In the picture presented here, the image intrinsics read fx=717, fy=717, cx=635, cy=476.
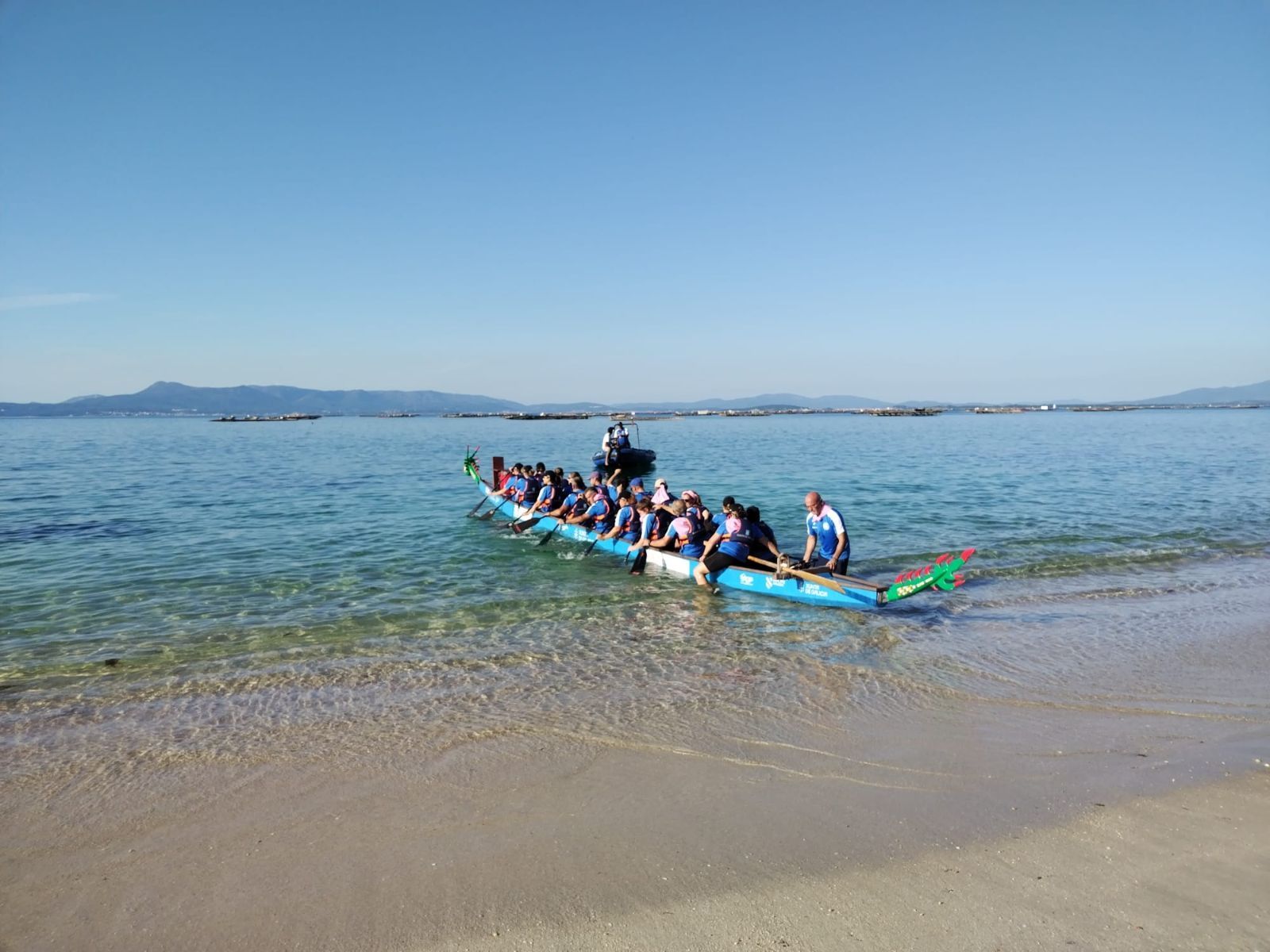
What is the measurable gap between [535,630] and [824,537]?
5.53 metres

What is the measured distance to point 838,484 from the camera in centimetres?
3297

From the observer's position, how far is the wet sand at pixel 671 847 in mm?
4273

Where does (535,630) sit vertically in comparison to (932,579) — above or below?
below

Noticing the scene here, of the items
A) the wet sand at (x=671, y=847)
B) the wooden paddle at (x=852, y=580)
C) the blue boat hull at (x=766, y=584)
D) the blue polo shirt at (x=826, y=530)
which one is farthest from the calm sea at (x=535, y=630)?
the blue polo shirt at (x=826, y=530)

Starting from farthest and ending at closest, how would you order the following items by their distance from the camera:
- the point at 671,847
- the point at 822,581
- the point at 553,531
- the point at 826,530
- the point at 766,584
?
the point at 553,531 < the point at 826,530 < the point at 766,584 < the point at 822,581 < the point at 671,847

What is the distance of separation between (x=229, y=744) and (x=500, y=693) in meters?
2.76

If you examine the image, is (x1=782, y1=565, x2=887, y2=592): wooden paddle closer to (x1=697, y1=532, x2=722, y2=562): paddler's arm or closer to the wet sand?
(x1=697, y1=532, x2=722, y2=562): paddler's arm

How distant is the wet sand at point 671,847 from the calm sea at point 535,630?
0.74 meters

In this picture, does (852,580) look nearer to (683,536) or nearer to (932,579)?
(932,579)

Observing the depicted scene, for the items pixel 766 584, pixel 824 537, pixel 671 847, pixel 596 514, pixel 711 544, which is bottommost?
pixel 766 584

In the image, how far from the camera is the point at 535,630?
11188 millimetres

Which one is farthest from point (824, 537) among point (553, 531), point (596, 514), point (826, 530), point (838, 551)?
point (553, 531)

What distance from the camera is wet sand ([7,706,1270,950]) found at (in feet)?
14.0

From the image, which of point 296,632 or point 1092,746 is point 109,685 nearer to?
point 296,632
